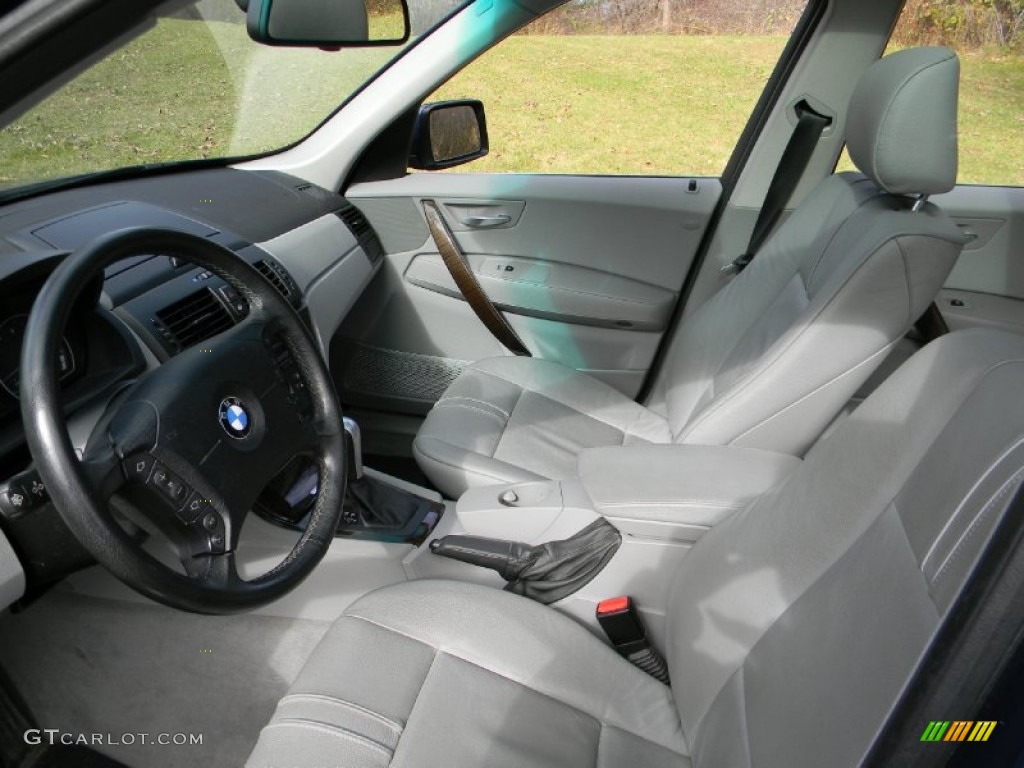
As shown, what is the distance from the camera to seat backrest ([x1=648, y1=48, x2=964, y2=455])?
1.51 metres

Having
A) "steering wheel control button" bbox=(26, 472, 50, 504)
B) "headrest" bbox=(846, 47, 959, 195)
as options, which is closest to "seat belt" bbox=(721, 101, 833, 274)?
"headrest" bbox=(846, 47, 959, 195)

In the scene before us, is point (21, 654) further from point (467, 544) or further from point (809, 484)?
point (809, 484)

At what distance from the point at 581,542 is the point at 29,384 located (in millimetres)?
904

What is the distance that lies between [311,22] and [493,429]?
1015 mm

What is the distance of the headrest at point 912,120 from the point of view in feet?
4.88

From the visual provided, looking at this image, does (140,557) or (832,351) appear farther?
(832,351)

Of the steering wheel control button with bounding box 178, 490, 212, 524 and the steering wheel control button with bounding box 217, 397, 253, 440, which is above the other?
the steering wheel control button with bounding box 217, 397, 253, 440

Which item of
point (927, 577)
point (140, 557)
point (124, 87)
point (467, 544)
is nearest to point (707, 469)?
point (467, 544)

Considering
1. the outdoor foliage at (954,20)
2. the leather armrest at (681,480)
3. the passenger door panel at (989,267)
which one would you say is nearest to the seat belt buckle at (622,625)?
the leather armrest at (681,480)

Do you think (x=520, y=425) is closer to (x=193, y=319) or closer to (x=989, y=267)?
(x=193, y=319)

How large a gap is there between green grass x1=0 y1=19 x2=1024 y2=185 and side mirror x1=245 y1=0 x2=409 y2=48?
572mm

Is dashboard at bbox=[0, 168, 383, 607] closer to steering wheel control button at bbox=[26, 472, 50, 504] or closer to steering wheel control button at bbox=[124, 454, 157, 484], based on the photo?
steering wheel control button at bbox=[26, 472, 50, 504]

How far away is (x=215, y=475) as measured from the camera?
120 centimetres

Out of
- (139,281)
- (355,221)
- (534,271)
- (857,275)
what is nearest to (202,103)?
(355,221)
